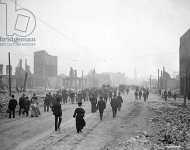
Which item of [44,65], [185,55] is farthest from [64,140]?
[44,65]

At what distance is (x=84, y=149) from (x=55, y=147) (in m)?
1.04

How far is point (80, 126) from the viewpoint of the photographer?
10617 mm

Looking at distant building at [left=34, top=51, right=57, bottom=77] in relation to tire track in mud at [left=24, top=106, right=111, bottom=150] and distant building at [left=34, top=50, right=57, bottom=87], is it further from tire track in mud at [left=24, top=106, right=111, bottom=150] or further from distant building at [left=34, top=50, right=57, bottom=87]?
tire track in mud at [left=24, top=106, right=111, bottom=150]

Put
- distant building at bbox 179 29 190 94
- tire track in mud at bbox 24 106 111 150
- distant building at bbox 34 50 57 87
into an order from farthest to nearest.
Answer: distant building at bbox 34 50 57 87
distant building at bbox 179 29 190 94
tire track in mud at bbox 24 106 111 150

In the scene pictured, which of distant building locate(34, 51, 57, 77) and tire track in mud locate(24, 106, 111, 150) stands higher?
distant building locate(34, 51, 57, 77)

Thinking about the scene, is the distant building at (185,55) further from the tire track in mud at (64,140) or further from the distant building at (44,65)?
the distant building at (44,65)

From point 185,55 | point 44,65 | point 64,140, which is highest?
point 44,65

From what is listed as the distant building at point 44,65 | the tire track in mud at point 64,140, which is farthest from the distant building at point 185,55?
the distant building at point 44,65

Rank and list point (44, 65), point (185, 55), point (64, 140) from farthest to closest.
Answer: point (44, 65)
point (185, 55)
point (64, 140)

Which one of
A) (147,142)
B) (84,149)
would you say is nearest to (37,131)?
(84,149)

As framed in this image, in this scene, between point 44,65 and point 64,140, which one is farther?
point 44,65

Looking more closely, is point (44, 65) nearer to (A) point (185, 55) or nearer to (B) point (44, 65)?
(B) point (44, 65)

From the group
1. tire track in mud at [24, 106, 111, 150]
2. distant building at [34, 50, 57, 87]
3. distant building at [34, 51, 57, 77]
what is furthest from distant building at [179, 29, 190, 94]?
distant building at [34, 51, 57, 77]

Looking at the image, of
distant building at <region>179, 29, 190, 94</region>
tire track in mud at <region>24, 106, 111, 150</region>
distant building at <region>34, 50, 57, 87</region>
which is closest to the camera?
tire track in mud at <region>24, 106, 111, 150</region>
